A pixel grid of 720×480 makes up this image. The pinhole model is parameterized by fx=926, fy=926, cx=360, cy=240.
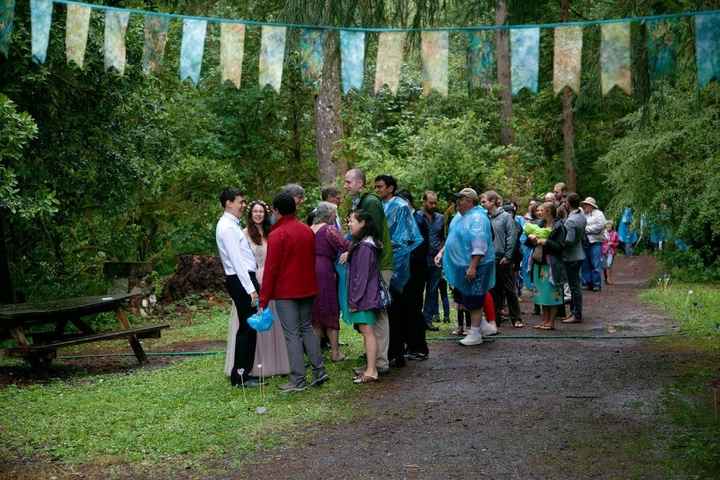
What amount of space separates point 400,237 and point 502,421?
8.82 feet

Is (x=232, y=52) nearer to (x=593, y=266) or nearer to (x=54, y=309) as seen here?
(x=54, y=309)

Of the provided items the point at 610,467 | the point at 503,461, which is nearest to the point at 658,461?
the point at 610,467

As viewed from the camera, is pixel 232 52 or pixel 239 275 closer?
pixel 239 275

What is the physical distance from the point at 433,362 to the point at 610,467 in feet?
13.3

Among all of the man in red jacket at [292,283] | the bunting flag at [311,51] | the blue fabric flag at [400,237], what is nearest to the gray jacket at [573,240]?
the blue fabric flag at [400,237]

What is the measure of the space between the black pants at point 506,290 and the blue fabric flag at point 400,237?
10.1 feet

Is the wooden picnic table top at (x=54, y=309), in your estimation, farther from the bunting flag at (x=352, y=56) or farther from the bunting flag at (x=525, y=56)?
the bunting flag at (x=525, y=56)

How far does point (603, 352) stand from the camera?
413 inches

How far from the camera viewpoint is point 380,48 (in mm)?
8961

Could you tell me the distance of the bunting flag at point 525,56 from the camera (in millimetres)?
8695

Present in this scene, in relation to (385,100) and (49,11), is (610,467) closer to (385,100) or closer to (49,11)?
(49,11)

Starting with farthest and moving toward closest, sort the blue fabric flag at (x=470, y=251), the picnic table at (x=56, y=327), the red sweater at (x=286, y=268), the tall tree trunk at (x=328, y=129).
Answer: the tall tree trunk at (x=328, y=129) → the blue fabric flag at (x=470, y=251) → the picnic table at (x=56, y=327) → the red sweater at (x=286, y=268)

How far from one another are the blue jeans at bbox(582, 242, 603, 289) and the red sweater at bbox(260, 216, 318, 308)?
393 inches

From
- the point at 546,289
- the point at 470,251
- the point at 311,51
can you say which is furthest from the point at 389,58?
the point at 546,289
